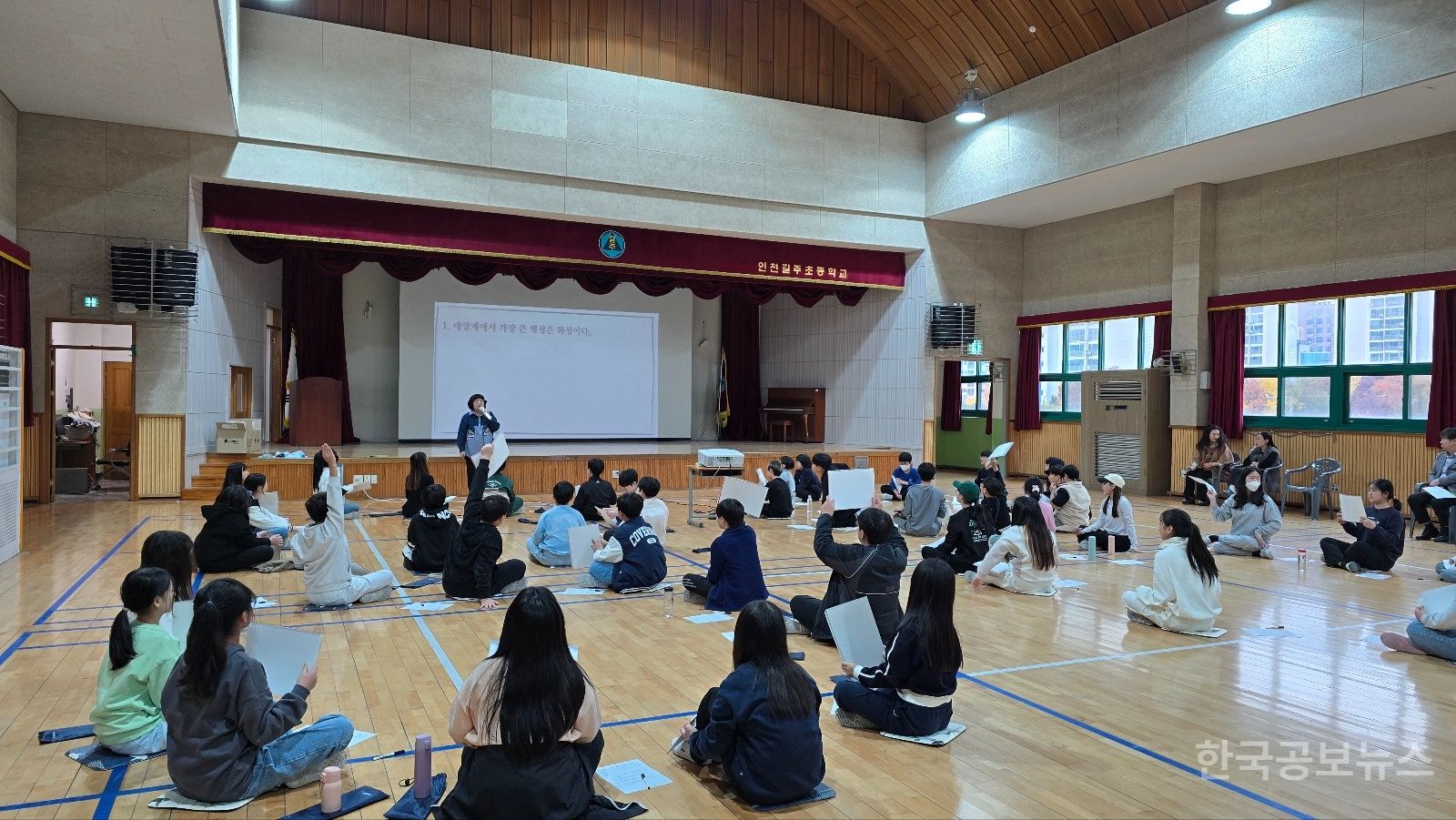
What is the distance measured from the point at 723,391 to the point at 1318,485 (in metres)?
11.6

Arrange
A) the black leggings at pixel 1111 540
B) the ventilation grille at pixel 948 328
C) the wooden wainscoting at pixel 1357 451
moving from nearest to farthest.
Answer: the black leggings at pixel 1111 540 → the wooden wainscoting at pixel 1357 451 → the ventilation grille at pixel 948 328

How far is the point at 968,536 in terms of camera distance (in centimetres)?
829

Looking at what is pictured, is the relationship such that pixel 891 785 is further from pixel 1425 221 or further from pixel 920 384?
pixel 920 384

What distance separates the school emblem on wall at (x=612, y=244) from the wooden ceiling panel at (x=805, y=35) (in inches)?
102

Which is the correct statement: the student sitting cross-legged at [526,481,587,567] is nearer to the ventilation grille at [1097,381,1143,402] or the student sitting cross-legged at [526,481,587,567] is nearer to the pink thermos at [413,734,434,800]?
the pink thermos at [413,734,434,800]

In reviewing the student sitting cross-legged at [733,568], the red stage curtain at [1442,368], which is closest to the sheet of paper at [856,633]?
the student sitting cross-legged at [733,568]

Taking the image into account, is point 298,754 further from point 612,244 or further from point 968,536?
point 612,244

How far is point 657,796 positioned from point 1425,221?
13029 mm

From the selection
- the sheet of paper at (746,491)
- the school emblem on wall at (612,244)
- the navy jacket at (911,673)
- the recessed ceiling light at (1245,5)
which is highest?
the recessed ceiling light at (1245,5)

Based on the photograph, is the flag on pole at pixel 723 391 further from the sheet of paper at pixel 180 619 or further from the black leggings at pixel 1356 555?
the sheet of paper at pixel 180 619

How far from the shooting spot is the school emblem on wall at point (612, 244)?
15219 mm

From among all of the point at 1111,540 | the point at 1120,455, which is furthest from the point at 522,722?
the point at 1120,455

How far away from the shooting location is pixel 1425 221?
474 inches

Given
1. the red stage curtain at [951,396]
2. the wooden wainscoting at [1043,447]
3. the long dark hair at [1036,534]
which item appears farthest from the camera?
the red stage curtain at [951,396]
